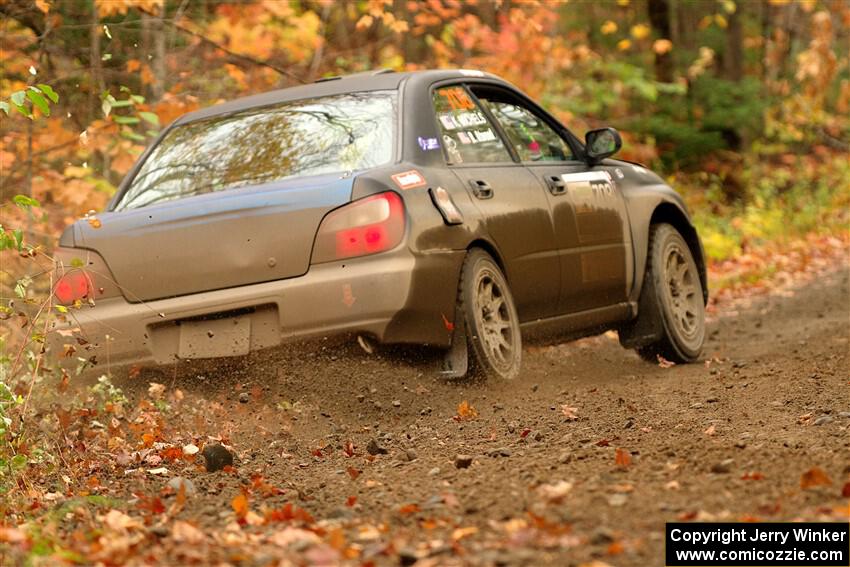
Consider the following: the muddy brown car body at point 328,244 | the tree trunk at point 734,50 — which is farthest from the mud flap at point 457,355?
the tree trunk at point 734,50

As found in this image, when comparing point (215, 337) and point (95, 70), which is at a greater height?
point (95, 70)

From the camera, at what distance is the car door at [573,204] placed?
25.2 feet

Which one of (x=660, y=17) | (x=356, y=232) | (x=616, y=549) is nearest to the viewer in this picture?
(x=616, y=549)

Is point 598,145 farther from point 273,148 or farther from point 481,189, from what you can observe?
point 273,148

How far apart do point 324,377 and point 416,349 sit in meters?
0.44

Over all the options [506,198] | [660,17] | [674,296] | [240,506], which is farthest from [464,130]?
[660,17]

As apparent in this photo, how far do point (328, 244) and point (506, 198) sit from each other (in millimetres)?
1335

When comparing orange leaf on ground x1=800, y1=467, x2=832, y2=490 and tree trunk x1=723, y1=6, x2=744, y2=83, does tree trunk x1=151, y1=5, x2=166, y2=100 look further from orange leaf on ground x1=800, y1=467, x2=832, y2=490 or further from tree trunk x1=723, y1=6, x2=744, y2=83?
tree trunk x1=723, y1=6, x2=744, y2=83

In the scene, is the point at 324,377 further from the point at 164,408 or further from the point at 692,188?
the point at 692,188

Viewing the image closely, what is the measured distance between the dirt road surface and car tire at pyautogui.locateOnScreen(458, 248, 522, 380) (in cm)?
12

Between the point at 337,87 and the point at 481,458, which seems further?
the point at 337,87

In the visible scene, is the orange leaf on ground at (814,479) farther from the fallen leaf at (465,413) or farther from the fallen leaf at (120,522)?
the fallen leaf at (465,413)

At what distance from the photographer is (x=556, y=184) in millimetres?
7695

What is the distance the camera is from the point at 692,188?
66.8ft
